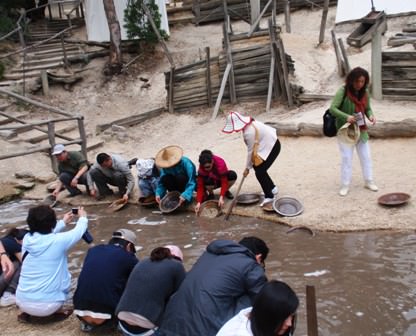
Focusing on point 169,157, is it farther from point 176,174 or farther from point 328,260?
point 328,260

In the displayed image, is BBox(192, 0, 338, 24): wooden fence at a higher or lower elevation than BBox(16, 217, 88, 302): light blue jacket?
higher

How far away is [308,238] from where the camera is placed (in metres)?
6.71

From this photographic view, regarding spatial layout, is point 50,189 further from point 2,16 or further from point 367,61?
point 2,16

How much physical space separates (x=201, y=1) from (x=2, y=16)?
23.5 feet

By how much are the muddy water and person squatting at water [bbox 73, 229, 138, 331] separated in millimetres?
1540

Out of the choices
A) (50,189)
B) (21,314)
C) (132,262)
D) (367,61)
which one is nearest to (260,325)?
(132,262)

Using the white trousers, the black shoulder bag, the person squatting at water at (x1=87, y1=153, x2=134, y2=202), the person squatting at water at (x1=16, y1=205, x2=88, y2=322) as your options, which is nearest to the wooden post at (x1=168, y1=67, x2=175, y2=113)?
the person squatting at water at (x1=87, y1=153, x2=134, y2=202)

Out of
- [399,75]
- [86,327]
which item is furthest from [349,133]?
[399,75]

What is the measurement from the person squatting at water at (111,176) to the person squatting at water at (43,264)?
12.0 ft

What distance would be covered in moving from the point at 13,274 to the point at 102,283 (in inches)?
54.3

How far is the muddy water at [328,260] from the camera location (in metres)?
4.85

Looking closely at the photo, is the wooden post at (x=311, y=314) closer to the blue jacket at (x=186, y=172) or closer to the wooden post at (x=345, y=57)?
the blue jacket at (x=186, y=172)

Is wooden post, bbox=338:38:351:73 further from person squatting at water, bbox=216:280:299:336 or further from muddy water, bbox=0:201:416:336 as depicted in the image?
person squatting at water, bbox=216:280:299:336

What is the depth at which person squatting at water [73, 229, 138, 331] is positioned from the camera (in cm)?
456
